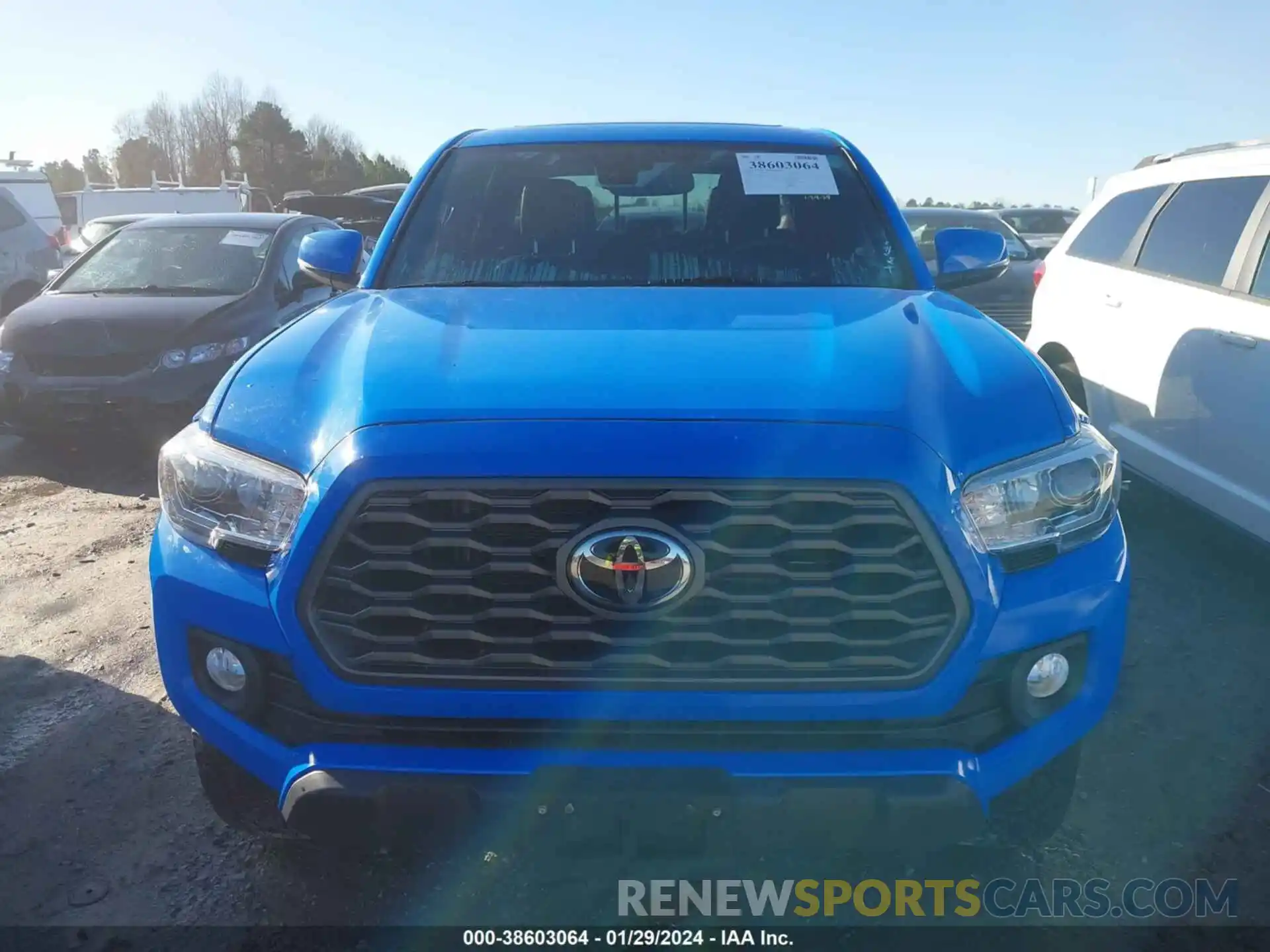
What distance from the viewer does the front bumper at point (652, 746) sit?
6.19 feet

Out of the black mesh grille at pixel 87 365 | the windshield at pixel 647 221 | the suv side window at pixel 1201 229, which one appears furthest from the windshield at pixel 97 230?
the suv side window at pixel 1201 229

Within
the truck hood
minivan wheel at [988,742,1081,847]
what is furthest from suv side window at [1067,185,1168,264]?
minivan wheel at [988,742,1081,847]

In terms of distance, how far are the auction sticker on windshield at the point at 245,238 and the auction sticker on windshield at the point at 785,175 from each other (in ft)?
17.2

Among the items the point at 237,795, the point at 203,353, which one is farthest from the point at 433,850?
the point at 203,353

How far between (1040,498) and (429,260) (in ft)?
6.66

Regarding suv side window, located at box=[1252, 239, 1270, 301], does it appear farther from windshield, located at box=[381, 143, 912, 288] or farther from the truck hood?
the truck hood

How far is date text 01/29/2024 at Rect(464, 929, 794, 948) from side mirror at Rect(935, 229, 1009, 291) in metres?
2.23

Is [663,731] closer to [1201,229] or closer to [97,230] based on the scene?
[1201,229]

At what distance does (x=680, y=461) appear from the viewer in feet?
6.24

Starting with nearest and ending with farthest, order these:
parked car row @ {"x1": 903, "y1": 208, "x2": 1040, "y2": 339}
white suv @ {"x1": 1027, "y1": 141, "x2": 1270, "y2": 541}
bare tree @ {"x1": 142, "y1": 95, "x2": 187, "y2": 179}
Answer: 1. white suv @ {"x1": 1027, "y1": 141, "x2": 1270, "y2": 541}
2. parked car row @ {"x1": 903, "y1": 208, "x2": 1040, "y2": 339}
3. bare tree @ {"x1": 142, "y1": 95, "x2": 187, "y2": 179}

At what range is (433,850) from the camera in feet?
6.58

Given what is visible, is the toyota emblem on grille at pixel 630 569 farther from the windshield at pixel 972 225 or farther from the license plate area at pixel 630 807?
the windshield at pixel 972 225

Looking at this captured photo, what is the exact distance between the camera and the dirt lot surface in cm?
243

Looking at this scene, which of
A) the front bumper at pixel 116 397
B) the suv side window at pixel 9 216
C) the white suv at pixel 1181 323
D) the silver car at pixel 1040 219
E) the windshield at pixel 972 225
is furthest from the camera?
the silver car at pixel 1040 219
